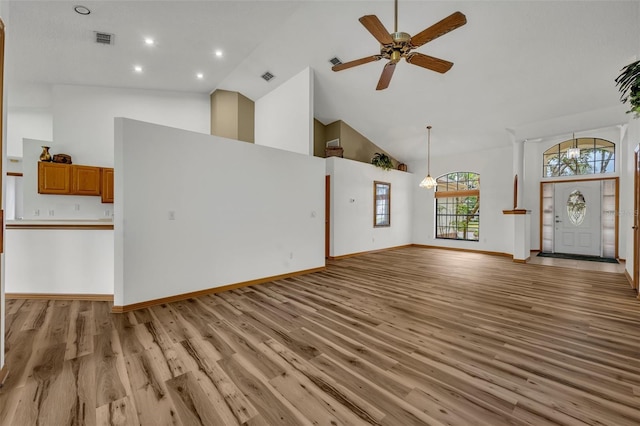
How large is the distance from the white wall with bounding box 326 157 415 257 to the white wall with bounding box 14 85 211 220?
4.57 m

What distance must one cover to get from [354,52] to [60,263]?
5.71 m

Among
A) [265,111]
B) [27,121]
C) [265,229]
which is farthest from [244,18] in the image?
[27,121]

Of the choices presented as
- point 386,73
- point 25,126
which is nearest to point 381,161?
point 386,73

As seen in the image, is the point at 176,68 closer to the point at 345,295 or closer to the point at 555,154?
the point at 345,295

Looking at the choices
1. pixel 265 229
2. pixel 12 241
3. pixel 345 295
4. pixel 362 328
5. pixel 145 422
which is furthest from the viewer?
pixel 265 229

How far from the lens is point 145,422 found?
4.94ft

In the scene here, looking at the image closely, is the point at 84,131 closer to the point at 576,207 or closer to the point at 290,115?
the point at 290,115

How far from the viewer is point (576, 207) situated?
23.3 feet

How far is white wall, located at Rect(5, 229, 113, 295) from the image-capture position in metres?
3.56

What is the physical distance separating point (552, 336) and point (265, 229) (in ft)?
12.6

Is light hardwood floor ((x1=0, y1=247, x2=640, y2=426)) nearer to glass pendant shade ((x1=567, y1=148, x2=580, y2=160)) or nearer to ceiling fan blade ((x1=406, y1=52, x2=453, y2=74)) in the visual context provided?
ceiling fan blade ((x1=406, y1=52, x2=453, y2=74))

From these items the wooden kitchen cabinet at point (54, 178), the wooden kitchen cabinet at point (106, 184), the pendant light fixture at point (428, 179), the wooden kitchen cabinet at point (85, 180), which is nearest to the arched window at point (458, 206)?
the pendant light fixture at point (428, 179)

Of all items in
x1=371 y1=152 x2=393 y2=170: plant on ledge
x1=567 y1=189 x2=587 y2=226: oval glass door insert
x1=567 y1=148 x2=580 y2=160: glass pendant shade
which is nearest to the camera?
x1=567 y1=148 x2=580 y2=160: glass pendant shade

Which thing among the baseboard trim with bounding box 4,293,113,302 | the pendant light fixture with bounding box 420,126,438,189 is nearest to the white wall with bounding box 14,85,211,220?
the baseboard trim with bounding box 4,293,113,302
